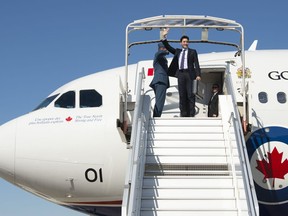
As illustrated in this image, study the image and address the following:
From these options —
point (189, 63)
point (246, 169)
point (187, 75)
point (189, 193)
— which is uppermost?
point (189, 63)

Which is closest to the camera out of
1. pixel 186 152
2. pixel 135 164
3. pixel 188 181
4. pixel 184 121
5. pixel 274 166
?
pixel 135 164

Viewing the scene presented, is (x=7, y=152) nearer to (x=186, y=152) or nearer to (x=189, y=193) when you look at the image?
(x=186, y=152)

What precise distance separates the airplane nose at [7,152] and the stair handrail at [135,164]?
365 centimetres

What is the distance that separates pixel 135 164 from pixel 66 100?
Answer: 5.23 meters

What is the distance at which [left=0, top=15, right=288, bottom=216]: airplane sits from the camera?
11.3 metres

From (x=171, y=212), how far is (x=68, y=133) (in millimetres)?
4627

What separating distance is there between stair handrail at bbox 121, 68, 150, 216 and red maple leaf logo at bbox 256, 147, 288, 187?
3185 millimetres

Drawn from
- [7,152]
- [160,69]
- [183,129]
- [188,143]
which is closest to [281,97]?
[160,69]

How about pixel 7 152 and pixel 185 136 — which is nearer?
pixel 185 136

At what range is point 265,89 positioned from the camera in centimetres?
1188

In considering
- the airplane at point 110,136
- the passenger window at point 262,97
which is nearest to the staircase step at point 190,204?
the airplane at point 110,136

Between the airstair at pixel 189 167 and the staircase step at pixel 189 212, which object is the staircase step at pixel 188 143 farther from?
the staircase step at pixel 189 212

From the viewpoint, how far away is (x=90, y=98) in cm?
1241

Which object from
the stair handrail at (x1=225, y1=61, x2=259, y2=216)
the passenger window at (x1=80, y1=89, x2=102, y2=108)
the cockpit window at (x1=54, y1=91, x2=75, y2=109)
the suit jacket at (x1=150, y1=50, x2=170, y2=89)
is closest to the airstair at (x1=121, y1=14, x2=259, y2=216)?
the stair handrail at (x1=225, y1=61, x2=259, y2=216)
